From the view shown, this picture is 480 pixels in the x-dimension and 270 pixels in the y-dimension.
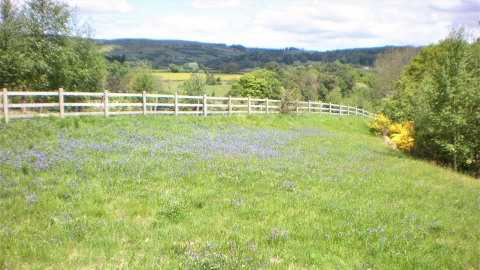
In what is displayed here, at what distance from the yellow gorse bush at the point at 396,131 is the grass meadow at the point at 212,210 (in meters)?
9.93

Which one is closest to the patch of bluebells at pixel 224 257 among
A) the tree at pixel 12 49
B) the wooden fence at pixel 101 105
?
the wooden fence at pixel 101 105

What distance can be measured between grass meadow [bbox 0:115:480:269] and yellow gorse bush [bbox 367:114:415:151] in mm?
9928

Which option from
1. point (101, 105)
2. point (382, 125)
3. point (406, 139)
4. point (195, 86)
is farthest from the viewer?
point (195, 86)

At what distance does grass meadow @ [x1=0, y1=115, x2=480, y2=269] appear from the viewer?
15.7 feet

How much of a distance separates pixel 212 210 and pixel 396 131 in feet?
85.7

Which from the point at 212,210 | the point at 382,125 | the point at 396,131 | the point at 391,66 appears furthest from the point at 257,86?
the point at 212,210

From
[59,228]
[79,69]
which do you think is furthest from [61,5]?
[59,228]

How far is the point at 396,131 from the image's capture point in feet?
93.9

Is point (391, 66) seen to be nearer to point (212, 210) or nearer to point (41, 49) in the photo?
point (41, 49)

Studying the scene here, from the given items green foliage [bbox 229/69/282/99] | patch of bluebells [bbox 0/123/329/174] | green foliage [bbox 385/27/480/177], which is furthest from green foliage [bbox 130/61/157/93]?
green foliage [bbox 229/69/282/99]

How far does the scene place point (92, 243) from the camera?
194 inches

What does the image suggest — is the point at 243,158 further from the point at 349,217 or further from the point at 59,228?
the point at 59,228

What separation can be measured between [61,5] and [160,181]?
27.1 m

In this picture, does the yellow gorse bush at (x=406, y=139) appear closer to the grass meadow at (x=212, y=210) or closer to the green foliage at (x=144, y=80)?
the grass meadow at (x=212, y=210)
